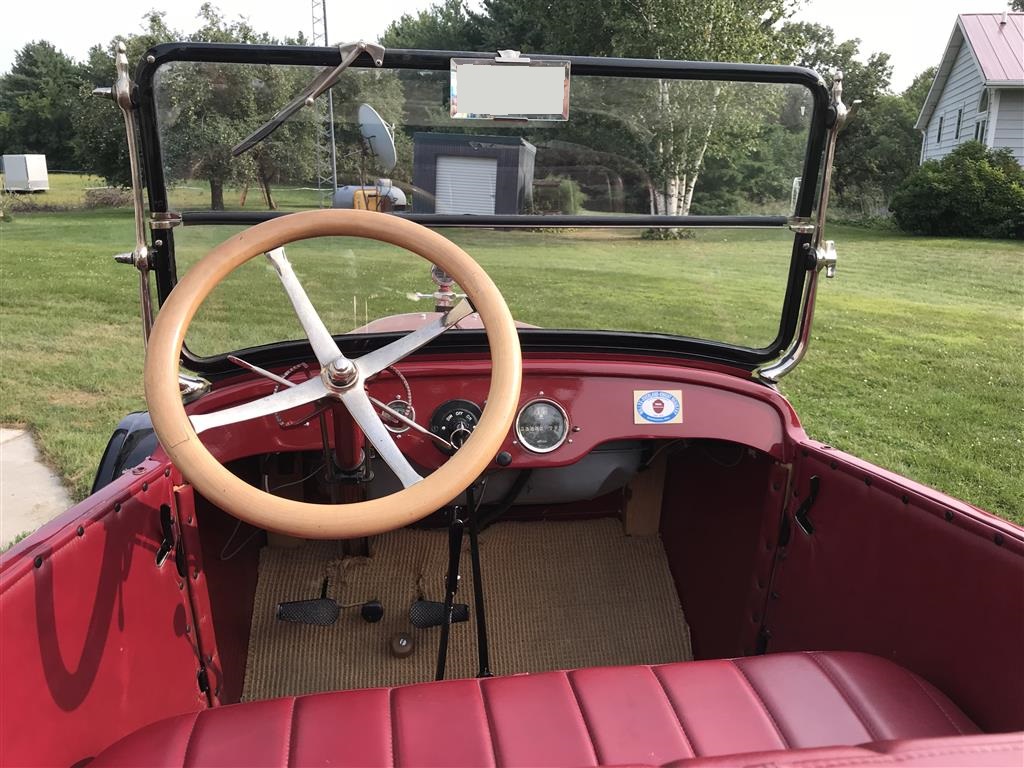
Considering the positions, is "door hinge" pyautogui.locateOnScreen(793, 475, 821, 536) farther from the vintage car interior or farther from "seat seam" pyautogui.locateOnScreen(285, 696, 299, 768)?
"seat seam" pyautogui.locateOnScreen(285, 696, 299, 768)

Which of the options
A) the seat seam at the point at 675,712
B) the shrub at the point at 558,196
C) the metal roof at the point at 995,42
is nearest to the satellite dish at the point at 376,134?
the shrub at the point at 558,196

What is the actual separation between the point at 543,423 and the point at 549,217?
56 cm

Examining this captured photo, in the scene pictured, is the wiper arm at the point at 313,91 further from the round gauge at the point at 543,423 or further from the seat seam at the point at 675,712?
the seat seam at the point at 675,712

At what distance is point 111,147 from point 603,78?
3.79m

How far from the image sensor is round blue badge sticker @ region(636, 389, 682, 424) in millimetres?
2041

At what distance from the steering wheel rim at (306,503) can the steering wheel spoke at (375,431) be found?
0.25ft

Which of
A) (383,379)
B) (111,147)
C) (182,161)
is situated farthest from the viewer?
(111,147)

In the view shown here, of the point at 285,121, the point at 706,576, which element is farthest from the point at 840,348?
the point at 285,121

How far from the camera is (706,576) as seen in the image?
2494 millimetres

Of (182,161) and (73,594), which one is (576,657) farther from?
Result: (182,161)

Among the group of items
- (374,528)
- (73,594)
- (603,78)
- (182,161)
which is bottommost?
(73,594)

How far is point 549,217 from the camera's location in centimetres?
207

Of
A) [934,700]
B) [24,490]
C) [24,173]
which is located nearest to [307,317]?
[934,700]

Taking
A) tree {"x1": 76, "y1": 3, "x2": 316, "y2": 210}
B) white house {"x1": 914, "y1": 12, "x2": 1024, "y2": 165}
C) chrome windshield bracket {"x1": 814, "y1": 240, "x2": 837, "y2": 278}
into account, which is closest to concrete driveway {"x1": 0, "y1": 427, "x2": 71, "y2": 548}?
tree {"x1": 76, "y1": 3, "x2": 316, "y2": 210}
